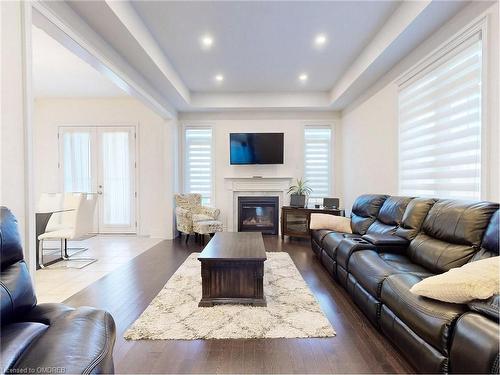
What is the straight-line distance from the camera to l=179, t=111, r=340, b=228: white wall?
19.7ft

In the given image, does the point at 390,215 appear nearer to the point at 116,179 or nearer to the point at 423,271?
the point at 423,271

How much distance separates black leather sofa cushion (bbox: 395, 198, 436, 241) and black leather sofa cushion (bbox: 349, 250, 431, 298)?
251mm

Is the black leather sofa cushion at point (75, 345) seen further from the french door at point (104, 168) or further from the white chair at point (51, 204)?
the french door at point (104, 168)

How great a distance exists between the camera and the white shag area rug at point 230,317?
2.00 m

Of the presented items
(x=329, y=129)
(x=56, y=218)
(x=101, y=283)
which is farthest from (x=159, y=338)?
(x=329, y=129)

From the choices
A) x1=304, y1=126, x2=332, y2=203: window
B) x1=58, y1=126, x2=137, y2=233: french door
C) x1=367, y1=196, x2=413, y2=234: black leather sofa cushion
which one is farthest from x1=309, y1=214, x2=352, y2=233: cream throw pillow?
x1=58, y1=126, x2=137, y2=233: french door

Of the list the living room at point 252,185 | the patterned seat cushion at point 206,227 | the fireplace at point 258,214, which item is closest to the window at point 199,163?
the living room at point 252,185

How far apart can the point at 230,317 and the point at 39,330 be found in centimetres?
142

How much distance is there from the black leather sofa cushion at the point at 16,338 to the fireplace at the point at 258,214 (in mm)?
4877

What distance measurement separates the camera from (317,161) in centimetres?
607

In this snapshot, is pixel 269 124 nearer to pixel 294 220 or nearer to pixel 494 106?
pixel 294 220

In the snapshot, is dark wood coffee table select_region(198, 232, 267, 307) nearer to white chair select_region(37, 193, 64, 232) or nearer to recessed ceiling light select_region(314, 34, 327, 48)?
recessed ceiling light select_region(314, 34, 327, 48)

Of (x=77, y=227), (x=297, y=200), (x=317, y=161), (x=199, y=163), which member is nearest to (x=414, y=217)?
(x=297, y=200)

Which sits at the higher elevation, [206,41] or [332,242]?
[206,41]
